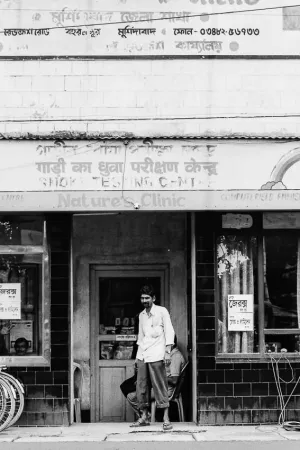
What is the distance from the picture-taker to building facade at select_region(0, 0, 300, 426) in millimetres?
11219

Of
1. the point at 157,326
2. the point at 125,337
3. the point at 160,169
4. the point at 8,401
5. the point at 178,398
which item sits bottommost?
the point at 178,398

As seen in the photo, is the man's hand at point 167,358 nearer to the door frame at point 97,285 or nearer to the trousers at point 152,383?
the trousers at point 152,383

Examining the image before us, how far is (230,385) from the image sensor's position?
37.3 ft

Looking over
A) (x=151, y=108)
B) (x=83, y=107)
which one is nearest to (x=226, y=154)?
(x=151, y=108)

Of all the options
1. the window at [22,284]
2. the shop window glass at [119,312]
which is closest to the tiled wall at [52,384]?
the window at [22,284]

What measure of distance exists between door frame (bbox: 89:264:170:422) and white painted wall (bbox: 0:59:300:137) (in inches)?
Result: 88.9

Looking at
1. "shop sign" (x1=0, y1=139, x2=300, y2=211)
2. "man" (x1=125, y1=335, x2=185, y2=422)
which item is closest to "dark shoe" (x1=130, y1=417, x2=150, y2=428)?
"man" (x1=125, y1=335, x2=185, y2=422)

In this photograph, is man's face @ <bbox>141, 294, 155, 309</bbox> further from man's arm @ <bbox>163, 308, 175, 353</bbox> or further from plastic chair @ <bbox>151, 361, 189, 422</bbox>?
plastic chair @ <bbox>151, 361, 189, 422</bbox>

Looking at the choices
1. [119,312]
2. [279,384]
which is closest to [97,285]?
[119,312]

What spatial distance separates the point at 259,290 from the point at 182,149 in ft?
7.38

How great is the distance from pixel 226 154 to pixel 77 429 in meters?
4.20

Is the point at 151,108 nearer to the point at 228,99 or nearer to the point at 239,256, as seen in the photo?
the point at 228,99

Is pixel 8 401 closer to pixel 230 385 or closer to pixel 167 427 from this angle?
pixel 167 427

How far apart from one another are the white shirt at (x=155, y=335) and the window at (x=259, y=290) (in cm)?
81
